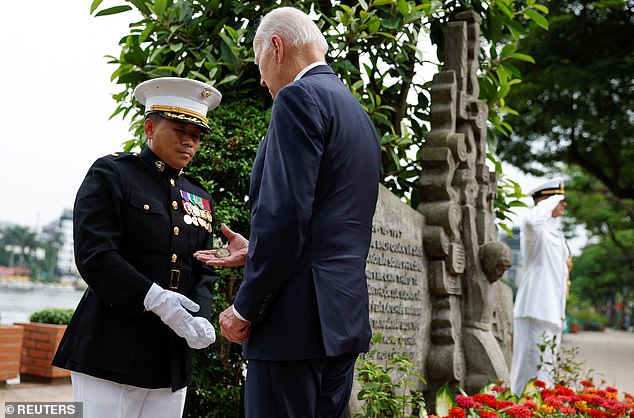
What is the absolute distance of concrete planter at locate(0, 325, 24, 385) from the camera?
6.53 metres

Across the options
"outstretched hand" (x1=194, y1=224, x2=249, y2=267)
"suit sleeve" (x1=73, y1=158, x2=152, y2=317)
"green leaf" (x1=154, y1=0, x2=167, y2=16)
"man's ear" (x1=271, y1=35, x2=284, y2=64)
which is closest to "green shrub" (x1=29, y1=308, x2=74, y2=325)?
"green leaf" (x1=154, y1=0, x2=167, y2=16)

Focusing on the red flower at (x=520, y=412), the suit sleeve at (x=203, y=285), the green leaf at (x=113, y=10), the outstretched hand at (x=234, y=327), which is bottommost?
the red flower at (x=520, y=412)

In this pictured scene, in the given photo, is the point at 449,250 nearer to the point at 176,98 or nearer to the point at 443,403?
the point at 443,403

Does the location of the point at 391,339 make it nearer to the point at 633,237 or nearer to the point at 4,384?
the point at 4,384

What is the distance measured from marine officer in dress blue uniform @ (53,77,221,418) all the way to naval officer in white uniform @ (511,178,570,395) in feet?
15.0

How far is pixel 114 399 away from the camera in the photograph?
2.63m

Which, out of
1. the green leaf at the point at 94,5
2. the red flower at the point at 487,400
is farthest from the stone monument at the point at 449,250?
the green leaf at the point at 94,5

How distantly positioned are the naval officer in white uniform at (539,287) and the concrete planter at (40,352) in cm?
425

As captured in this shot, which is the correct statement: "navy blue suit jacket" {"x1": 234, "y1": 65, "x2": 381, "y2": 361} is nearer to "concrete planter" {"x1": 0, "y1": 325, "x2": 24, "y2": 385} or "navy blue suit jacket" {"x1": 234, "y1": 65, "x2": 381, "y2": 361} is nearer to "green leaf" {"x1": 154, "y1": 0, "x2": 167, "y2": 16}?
"green leaf" {"x1": 154, "y1": 0, "x2": 167, "y2": 16}

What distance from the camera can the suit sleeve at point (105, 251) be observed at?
8.44 ft

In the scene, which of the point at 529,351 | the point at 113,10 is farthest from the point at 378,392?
the point at 529,351

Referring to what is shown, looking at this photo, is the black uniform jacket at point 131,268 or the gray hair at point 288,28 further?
the black uniform jacket at point 131,268

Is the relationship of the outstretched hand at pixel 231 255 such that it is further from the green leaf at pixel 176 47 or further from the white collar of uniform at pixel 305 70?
the green leaf at pixel 176 47

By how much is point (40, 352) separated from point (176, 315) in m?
5.12
